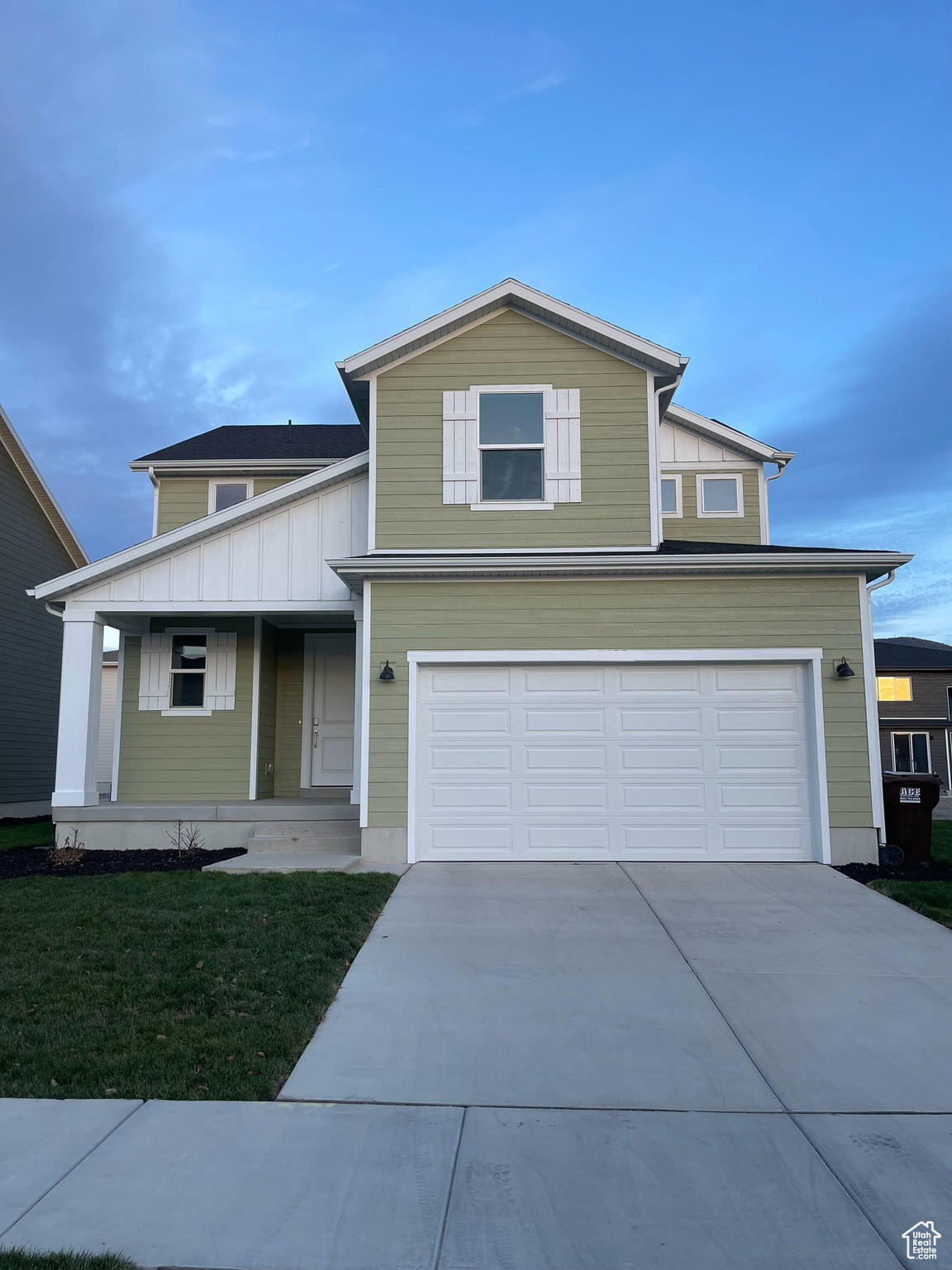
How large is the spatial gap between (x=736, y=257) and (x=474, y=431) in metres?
13.2

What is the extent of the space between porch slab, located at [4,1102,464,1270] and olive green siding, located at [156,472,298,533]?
12738 millimetres

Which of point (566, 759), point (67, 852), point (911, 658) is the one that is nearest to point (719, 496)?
point (566, 759)

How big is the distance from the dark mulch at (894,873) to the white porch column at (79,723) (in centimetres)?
915

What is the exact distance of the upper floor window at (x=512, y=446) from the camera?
1106 cm

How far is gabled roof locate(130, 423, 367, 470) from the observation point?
15773 millimetres

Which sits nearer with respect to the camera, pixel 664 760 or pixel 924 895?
pixel 924 895

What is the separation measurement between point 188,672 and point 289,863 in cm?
456

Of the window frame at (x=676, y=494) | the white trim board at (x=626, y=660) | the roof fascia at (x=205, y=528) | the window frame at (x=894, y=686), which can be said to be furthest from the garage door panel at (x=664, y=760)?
the window frame at (x=894, y=686)

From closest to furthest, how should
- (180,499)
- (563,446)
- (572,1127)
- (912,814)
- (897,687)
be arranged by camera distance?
(572,1127), (912,814), (563,446), (180,499), (897,687)

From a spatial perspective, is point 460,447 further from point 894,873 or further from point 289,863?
point 894,873

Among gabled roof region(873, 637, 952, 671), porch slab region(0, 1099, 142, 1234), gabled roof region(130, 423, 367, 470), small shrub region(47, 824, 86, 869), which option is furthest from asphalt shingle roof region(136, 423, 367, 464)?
gabled roof region(873, 637, 952, 671)

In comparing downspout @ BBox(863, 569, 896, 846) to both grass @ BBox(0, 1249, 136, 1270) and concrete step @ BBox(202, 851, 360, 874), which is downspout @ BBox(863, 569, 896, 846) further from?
grass @ BBox(0, 1249, 136, 1270)

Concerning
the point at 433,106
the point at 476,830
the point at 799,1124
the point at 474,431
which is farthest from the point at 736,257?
the point at 799,1124

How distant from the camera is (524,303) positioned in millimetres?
11156
